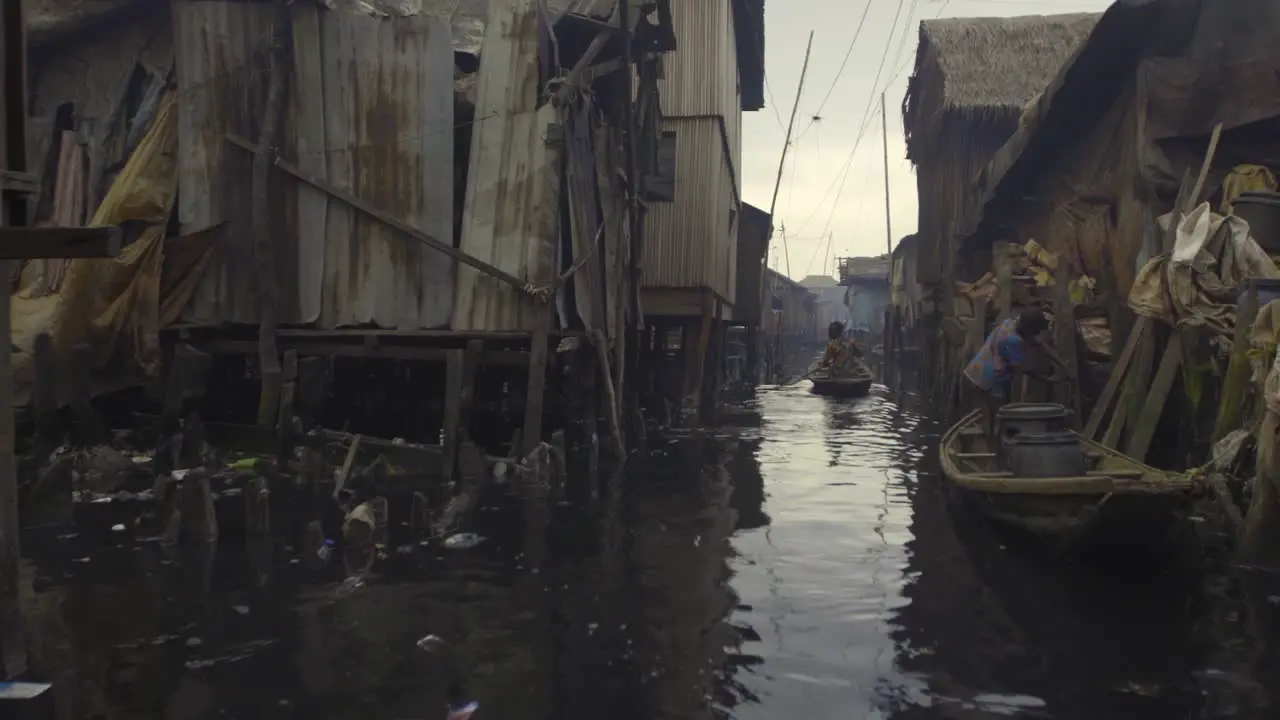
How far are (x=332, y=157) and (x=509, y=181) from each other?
5.73 ft

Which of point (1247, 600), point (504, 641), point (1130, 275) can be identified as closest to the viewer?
point (504, 641)

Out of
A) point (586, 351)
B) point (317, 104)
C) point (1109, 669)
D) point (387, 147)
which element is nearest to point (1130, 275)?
point (586, 351)

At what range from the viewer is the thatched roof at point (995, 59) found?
634 inches

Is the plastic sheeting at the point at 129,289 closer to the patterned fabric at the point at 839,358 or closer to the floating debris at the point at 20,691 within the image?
the floating debris at the point at 20,691

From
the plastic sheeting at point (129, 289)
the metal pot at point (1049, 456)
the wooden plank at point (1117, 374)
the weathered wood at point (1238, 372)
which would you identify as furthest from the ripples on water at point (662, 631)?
the plastic sheeting at point (129, 289)

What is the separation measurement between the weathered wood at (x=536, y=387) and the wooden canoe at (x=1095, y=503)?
13.2 feet

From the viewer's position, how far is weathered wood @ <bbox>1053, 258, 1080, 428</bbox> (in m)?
9.70

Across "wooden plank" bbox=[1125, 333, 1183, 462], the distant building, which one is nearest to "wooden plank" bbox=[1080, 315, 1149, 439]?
"wooden plank" bbox=[1125, 333, 1183, 462]

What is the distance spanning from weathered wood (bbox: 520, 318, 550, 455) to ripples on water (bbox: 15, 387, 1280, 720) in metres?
1.35

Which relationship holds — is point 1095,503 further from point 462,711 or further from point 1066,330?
point 1066,330

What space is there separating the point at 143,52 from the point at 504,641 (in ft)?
26.5

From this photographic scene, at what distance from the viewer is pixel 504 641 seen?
5215mm

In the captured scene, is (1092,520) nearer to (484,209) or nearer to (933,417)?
(484,209)

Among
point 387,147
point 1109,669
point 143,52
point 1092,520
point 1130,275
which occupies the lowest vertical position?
point 1109,669
